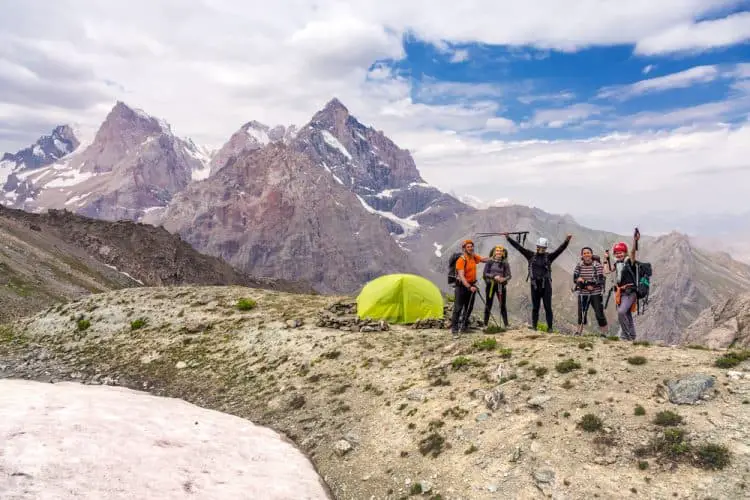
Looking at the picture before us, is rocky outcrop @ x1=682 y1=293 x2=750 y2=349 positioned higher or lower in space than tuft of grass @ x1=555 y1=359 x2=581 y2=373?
lower

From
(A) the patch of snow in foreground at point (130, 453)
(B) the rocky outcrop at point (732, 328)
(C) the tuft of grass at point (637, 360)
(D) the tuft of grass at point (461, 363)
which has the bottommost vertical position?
(B) the rocky outcrop at point (732, 328)

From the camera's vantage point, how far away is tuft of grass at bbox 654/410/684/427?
11.5 metres

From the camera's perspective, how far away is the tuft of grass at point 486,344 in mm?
17683

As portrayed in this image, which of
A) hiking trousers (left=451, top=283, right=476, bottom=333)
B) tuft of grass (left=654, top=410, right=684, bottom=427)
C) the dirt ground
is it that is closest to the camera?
the dirt ground

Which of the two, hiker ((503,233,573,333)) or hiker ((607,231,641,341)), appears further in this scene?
hiker ((503,233,573,333))

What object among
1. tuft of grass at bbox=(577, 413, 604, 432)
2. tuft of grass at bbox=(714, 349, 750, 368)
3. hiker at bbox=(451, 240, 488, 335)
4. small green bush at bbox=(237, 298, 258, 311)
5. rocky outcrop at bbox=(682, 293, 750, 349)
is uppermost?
hiker at bbox=(451, 240, 488, 335)


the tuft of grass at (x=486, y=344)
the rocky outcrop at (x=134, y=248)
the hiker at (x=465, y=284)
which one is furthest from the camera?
the rocky outcrop at (x=134, y=248)

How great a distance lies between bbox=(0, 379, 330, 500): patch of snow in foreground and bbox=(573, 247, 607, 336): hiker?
13175 mm

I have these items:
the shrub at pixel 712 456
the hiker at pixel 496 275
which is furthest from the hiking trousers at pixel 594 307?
the shrub at pixel 712 456

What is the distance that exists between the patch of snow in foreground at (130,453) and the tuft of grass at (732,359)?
11840 millimetres

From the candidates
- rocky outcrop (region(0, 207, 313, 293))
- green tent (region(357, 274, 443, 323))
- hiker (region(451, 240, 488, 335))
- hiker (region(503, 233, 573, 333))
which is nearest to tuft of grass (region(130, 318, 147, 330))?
green tent (region(357, 274, 443, 323))

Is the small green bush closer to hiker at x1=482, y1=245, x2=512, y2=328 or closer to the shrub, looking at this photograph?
hiker at x1=482, y1=245, x2=512, y2=328

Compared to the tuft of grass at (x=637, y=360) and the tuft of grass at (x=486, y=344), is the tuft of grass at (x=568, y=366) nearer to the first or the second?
the tuft of grass at (x=637, y=360)

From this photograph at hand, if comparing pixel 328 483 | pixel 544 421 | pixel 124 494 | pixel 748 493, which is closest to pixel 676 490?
pixel 748 493
